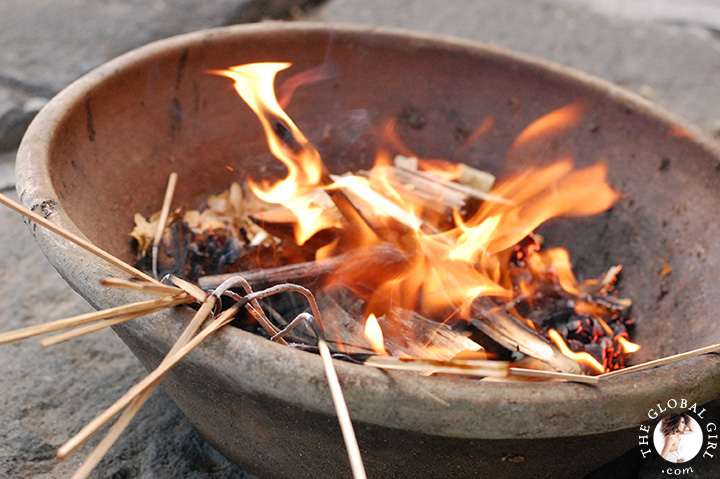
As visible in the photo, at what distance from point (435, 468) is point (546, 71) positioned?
59.7 inches

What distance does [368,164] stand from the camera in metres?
2.32

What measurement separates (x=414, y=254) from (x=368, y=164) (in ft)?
2.58

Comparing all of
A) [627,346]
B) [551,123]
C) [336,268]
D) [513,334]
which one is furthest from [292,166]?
[627,346]

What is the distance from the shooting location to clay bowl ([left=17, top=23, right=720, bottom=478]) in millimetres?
994

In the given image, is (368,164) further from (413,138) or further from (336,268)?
(336,268)

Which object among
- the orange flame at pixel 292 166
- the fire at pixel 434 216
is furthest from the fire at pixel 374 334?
the orange flame at pixel 292 166

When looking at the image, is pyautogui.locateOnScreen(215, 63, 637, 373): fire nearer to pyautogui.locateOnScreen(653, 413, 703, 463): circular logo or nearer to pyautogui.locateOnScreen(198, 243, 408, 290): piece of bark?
pyautogui.locateOnScreen(198, 243, 408, 290): piece of bark

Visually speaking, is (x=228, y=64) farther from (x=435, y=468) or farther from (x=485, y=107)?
(x=435, y=468)

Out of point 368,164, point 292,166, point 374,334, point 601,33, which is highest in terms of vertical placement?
point 601,33

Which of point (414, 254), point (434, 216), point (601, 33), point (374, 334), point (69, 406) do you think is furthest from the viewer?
point (601, 33)

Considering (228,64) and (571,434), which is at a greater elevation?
(228,64)

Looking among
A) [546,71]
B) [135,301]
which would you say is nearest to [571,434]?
[135,301]

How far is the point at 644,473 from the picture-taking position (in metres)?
1.64

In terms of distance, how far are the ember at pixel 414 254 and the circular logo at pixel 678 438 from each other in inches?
7.4
